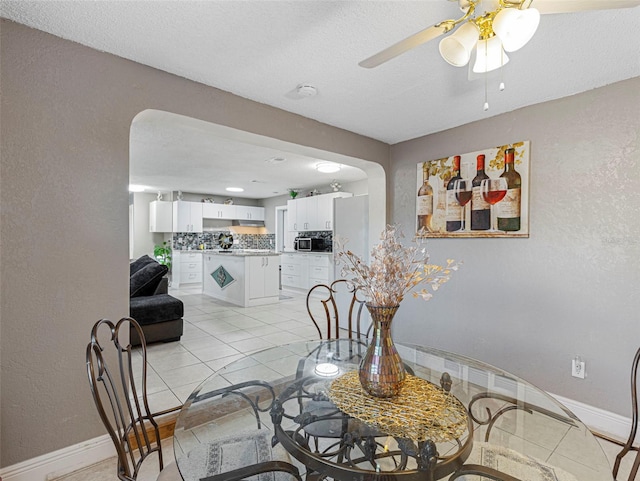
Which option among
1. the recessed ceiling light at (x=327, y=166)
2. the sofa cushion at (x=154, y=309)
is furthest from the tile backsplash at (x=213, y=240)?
the sofa cushion at (x=154, y=309)

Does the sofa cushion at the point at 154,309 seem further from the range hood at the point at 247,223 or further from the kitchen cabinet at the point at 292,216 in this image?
the range hood at the point at 247,223

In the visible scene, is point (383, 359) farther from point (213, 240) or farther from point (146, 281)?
point (213, 240)

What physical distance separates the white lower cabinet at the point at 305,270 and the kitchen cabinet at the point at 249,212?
1.93 metres

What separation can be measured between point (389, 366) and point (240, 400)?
79 cm

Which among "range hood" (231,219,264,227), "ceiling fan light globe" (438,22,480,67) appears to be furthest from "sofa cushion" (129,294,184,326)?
"range hood" (231,219,264,227)

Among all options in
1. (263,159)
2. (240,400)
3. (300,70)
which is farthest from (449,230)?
(263,159)

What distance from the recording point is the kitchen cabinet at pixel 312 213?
6668 mm

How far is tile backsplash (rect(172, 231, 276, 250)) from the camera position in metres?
8.23

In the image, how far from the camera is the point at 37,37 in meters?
1.66

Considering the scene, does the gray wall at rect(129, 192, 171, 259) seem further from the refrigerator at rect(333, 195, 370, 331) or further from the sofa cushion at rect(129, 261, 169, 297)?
the refrigerator at rect(333, 195, 370, 331)

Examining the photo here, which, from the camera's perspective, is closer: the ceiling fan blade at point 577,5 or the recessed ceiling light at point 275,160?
the ceiling fan blade at point 577,5

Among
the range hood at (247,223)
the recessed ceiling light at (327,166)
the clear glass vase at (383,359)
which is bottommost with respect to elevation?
the clear glass vase at (383,359)

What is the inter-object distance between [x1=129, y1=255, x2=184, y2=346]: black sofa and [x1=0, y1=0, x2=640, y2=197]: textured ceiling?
90.5 inches

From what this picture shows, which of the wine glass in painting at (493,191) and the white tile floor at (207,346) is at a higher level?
the wine glass in painting at (493,191)
